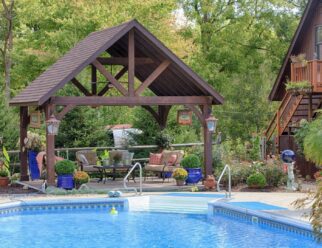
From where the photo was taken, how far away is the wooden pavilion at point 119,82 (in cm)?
1803

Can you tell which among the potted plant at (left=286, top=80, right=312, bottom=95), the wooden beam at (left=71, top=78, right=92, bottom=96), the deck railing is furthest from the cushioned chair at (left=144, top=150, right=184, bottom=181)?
the deck railing

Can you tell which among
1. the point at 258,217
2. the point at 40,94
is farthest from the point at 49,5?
the point at 258,217

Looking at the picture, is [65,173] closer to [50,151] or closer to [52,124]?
[50,151]

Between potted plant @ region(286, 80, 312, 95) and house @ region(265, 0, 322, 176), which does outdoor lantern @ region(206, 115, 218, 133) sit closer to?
potted plant @ region(286, 80, 312, 95)

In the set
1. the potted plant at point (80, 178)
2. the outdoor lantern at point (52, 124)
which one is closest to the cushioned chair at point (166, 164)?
the potted plant at point (80, 178)

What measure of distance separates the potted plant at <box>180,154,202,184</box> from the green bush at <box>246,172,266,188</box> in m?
1.72

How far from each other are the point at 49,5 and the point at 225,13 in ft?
34.0

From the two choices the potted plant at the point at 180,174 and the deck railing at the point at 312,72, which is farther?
the deck railing at the point at 312,72

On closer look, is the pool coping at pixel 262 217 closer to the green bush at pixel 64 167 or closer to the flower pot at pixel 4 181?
the green bush at pixel 64 167

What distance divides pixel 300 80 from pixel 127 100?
273 inches

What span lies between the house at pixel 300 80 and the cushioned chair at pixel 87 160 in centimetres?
697

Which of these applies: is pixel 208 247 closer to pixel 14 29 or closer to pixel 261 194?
pixel 261 194

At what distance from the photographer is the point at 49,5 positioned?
30031 millimetres

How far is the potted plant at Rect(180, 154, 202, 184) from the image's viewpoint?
19469 mm
